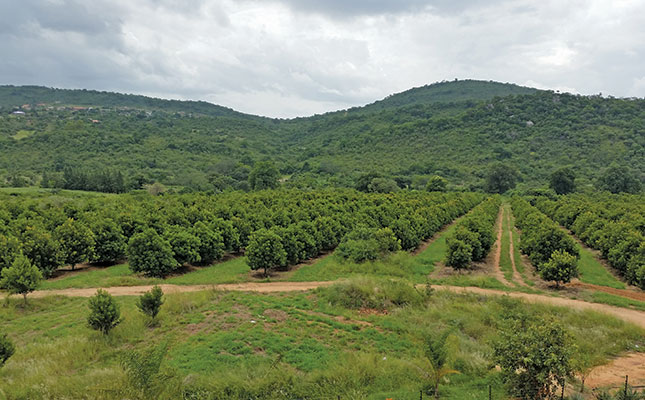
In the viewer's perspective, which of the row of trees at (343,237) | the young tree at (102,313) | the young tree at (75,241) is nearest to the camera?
the young tree at (102,313)

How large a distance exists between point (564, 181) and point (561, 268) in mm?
82718

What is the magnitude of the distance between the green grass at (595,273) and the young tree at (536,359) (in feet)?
65.6

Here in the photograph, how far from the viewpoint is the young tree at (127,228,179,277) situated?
2612 centimetres

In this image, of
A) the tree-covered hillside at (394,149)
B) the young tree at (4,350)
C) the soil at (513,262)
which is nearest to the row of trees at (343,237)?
the soil at (513,262)

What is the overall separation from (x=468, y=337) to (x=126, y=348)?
50.5ft

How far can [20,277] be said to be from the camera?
727 inches

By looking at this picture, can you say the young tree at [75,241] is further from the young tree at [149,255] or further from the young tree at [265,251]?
the young tree at [265,251]

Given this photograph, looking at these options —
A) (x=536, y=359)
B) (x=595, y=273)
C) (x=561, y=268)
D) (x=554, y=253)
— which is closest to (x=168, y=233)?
(x=536, y=359)

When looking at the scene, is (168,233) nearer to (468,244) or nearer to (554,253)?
(468,244)

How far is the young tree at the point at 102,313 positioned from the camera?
49.0 ft

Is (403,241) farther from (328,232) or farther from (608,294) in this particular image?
(608,294)

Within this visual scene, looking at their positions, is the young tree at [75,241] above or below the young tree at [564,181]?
below

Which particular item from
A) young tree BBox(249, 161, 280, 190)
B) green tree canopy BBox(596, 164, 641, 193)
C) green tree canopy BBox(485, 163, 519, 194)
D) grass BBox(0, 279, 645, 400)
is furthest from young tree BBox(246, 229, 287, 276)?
green tree canopy BBox(596, 164, 641, 193)

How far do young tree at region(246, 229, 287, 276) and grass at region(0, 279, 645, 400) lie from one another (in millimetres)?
4773
